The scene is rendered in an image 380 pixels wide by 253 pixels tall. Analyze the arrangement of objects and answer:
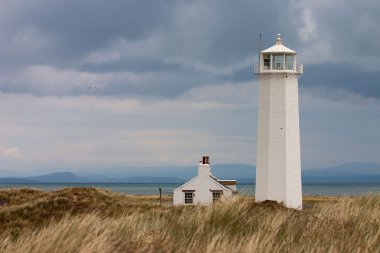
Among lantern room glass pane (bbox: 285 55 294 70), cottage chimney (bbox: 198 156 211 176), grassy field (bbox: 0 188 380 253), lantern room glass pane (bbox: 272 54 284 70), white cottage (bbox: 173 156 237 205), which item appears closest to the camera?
grassy field (bbox: 0 188 380 253)

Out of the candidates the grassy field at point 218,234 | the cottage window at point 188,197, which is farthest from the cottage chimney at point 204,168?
the grassy field at point 218,234

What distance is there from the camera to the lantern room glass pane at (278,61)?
35.9 meters

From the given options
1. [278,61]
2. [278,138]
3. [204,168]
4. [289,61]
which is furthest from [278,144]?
[204,168]

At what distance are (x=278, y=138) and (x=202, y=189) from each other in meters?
8.86

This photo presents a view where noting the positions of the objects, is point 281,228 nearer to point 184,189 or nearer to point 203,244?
point 203,244

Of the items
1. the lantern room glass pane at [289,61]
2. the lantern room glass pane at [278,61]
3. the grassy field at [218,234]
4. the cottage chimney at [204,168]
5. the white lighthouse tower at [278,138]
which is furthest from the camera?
the cottage chimney at [204,168]

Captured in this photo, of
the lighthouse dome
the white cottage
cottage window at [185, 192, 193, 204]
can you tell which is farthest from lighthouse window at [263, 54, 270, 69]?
cottage window at [185, 192, 193, 204]

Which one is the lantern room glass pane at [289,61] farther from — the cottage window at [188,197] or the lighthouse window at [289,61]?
the cottage window at [188,197]

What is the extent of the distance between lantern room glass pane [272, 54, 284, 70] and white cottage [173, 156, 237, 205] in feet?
29.9

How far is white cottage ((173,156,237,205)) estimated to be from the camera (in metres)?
40.9

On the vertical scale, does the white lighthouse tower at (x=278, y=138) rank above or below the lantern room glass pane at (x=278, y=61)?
below

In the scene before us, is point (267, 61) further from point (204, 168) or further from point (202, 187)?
point (202, 187)

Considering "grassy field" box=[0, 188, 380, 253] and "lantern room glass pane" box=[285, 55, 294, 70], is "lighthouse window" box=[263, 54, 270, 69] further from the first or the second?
"grassy field" box=[0, 188, 380, 253]

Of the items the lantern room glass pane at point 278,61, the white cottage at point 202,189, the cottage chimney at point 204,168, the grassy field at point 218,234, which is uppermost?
the lantern room glass pane at point 278,61
